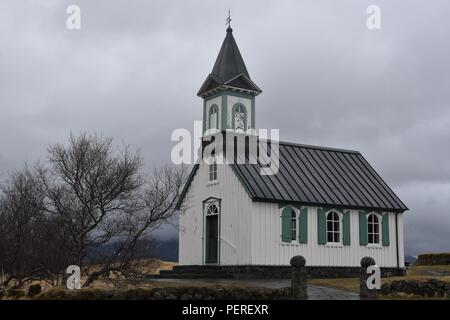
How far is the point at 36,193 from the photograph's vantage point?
21.7m

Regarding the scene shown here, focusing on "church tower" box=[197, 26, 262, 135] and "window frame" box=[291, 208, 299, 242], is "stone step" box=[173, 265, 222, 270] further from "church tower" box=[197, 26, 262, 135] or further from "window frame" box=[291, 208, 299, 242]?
"church tower" box=[197, 26, 262, 135]

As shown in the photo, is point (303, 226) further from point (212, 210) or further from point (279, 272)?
point (212, 210)

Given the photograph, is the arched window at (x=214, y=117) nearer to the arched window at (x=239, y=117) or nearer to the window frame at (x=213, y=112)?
the window frame at (x=213, y=112)

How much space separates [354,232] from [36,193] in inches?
539

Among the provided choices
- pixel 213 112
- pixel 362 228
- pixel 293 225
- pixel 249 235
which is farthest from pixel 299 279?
pixel 213 112

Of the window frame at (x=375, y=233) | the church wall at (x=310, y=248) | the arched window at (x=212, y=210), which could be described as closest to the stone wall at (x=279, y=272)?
the church wall at (x=310, y=248)

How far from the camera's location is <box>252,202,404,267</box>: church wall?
25391mm

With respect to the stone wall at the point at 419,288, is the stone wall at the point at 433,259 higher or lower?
higher

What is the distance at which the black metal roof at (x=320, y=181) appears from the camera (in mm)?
26188

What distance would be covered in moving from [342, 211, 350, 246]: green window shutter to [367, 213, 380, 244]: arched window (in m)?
1.42

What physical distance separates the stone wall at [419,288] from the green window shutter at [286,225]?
6562mm

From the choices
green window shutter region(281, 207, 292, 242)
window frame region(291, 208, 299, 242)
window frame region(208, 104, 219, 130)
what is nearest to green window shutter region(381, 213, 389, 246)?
window frame region(291, 208, 299, 242)

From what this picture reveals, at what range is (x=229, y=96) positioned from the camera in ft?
92.9
